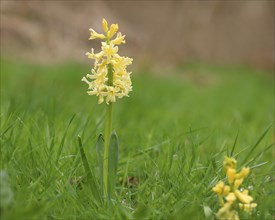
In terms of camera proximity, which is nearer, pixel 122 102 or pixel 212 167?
pixel 212 167

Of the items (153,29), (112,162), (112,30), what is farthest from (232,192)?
(153,29)

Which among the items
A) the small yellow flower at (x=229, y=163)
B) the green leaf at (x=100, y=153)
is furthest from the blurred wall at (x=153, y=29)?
the small yellow flower at (x=229, y=163)

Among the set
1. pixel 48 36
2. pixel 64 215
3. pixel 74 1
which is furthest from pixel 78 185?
pixel 74 1

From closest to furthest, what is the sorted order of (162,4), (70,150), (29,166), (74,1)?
(29,166), (70,150), (74,1), (162,4)

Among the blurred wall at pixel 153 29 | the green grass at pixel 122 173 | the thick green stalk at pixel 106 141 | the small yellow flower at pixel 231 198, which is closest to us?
the small yellow flower at pixel 231 198

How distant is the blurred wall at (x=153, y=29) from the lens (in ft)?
29.8

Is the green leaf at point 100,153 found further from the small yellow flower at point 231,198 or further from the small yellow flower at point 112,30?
the small yellow flower at point 231,198

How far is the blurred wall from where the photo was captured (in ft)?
29.8

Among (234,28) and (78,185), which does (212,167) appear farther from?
(234,28)

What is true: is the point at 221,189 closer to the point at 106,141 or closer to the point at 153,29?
the point at 106,141

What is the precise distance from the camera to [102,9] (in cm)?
1084

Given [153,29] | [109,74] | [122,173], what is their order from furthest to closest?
[153,29], [122,173], [109,74]

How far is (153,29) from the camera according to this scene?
39.3 feet

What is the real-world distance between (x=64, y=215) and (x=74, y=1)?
9148mm
